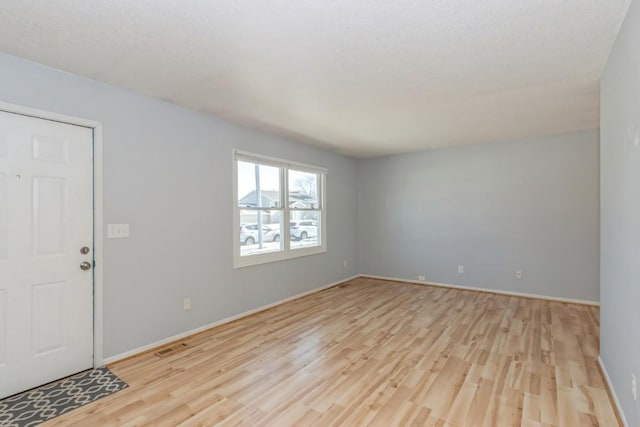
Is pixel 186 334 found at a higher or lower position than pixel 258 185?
lower

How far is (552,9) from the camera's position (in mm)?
1796

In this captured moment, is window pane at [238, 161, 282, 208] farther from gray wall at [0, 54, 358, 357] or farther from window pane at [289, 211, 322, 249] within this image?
window pane at [289, 211, 322, 249]

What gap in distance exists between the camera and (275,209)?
4.66 m

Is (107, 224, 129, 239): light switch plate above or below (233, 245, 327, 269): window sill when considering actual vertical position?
above

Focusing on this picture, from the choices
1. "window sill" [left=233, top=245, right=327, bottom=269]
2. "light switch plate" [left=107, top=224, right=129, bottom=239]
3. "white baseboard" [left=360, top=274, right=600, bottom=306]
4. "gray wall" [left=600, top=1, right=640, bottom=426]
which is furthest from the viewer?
"white baseboard" [left=360, top=274, right=600, bottom=306]

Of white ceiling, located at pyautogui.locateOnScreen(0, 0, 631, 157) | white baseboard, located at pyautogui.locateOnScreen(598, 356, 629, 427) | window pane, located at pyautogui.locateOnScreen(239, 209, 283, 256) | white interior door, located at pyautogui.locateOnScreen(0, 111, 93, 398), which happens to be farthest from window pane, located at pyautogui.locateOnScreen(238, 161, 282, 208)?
white baseboard, located at pyautogui.locateOnScreen(598, 356, 629, 427)

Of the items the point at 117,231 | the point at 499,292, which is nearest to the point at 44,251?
the point at 117,231

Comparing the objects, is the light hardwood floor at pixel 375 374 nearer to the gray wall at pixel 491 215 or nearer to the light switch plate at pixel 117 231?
the gray wall at pixel 491 215

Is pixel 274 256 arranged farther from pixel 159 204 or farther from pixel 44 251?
pixel 44 251

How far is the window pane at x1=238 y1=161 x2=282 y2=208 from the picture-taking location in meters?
4.14

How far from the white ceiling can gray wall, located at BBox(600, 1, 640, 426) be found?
0.23 meters

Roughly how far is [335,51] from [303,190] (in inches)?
124

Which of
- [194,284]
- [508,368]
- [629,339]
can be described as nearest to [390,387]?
[508,368]

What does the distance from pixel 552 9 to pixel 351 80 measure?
138 cm
